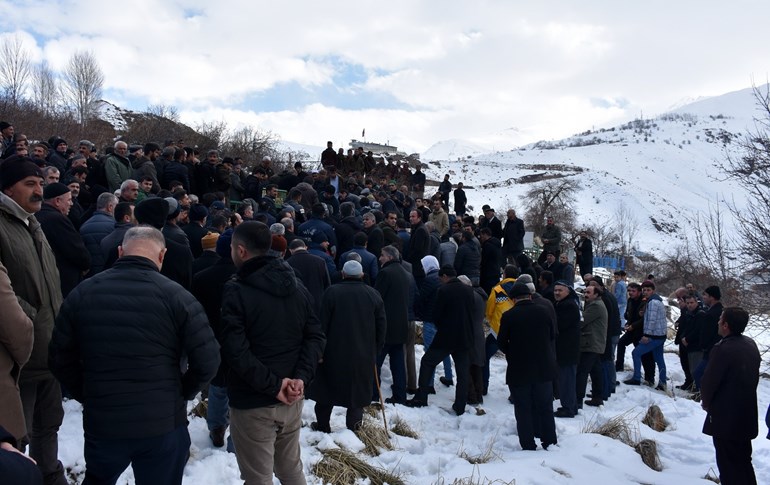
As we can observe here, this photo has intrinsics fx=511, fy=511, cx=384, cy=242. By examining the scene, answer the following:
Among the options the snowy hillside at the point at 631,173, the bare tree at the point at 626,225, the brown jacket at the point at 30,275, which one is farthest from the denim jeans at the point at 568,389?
the bare tree at the point at 626,225

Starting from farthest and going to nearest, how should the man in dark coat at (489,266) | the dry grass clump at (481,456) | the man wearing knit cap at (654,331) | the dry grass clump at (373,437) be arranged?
1. the man in dark coat at (489,266)
2. the man wearing knit cap at (654,331)
3. the dry grass clump at (481,456)
4. the dry grass clump at (373,437)

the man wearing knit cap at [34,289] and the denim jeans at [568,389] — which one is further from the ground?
the man wearing knit cap at [34,289]

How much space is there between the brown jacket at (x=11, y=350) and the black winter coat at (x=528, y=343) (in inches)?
195

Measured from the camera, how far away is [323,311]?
17.5 ft

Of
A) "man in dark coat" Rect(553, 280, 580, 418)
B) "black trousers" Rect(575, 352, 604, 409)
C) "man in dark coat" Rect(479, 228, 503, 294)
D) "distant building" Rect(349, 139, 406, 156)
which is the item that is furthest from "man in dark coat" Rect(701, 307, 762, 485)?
"distant building" Rect(349, 139, 406, 156)

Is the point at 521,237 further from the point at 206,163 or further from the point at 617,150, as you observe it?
the point at 617,150

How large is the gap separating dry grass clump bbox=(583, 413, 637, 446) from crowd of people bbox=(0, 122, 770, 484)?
23.3 inches

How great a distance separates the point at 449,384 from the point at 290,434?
5.30m

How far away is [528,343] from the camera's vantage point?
621cm

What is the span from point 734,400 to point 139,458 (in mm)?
5510

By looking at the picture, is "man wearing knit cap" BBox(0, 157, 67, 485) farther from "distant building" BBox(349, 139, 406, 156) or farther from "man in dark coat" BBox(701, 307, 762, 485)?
"distant building" BBox(349, 139, 406, 156)

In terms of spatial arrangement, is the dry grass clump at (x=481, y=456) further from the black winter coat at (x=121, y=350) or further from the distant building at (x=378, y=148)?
the distant building at (x=378, y=148)

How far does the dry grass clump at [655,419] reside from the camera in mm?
7902

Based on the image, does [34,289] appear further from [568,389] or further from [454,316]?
[568,389]
